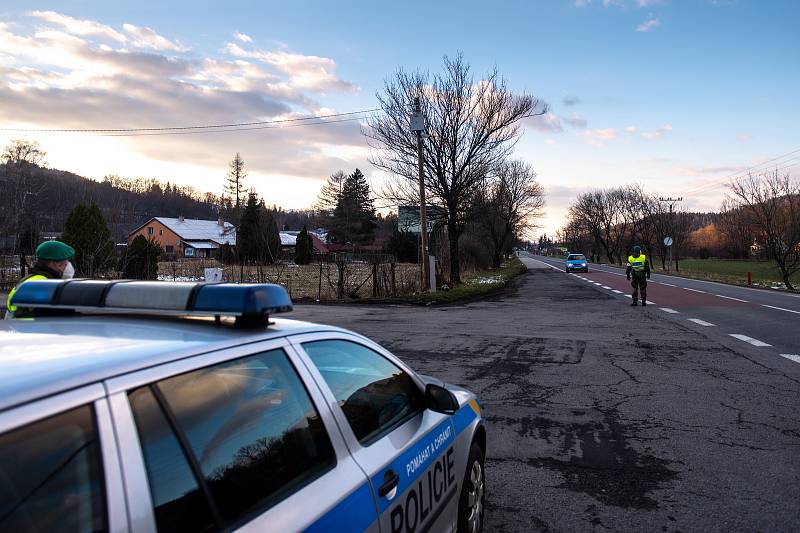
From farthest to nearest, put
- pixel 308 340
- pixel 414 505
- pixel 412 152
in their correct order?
pixel 412 152 → pixel 414 505 → pixel 308 340

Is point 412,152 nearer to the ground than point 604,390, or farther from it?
farther from it

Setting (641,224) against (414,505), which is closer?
(414,505)

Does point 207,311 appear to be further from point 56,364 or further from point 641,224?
point 641,224

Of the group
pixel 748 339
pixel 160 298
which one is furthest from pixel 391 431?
pixel 748 339

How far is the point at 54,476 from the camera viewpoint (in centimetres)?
125

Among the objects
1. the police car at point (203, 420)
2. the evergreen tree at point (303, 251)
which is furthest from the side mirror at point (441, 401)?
the evergreen tree at point (303, 251)

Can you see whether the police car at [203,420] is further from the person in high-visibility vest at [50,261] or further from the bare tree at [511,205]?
the bare tree at [511,205]

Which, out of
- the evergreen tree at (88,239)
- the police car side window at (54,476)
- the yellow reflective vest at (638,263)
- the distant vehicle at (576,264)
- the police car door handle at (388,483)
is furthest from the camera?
the distant vehicle at (576,264)

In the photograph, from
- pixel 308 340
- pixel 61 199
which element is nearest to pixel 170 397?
pixel 308 340

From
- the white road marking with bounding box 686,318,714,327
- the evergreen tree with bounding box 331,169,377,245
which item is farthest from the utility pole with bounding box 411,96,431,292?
the evergreen tree with bounding box 331,169,377,245

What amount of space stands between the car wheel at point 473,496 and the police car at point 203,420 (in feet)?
0.70

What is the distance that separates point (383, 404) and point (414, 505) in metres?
0.47

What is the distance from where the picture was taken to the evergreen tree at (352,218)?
3113 inches

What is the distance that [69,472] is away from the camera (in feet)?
4.13
